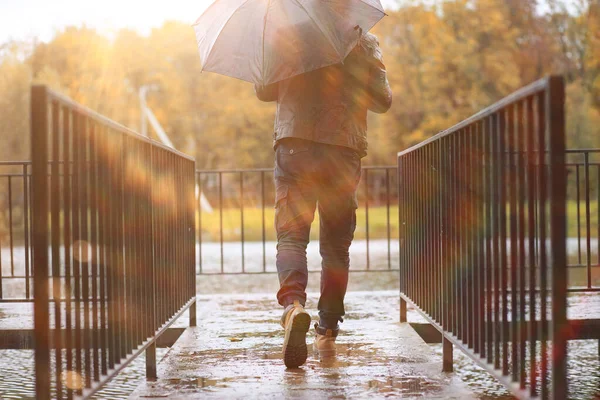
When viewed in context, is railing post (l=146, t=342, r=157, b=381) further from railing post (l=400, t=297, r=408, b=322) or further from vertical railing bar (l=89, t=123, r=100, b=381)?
railing post (l=400, t=297, r=408, b=322)

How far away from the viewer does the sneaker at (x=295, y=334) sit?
12.3 feet

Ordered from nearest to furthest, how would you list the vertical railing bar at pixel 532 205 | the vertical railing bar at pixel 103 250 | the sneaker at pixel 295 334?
the vertical railing bar at pixel 532 205 < the vertical railing bar at pixel 103 250 < the sneaker at pixel 295 334

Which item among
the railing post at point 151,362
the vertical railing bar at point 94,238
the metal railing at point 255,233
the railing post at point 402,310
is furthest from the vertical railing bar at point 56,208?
the metal railing at point 255,233

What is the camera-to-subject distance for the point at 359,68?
4262 millimetres

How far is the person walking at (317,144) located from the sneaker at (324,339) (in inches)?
1.7

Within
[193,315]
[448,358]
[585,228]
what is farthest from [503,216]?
[585,228]

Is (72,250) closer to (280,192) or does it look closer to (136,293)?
(136,293)

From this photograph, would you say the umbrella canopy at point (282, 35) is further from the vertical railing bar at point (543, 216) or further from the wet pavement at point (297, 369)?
the vertical railing bar at point (543, 216)

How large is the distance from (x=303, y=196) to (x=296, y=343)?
2.67ft

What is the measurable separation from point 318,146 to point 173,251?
1082 mm

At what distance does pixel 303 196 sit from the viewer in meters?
4.20

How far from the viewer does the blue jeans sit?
410 centimetres

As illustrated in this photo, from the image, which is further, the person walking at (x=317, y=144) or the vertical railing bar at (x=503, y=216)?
the person walking at (x=317, y=144)

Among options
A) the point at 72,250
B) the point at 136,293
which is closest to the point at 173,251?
the point at 136,293
